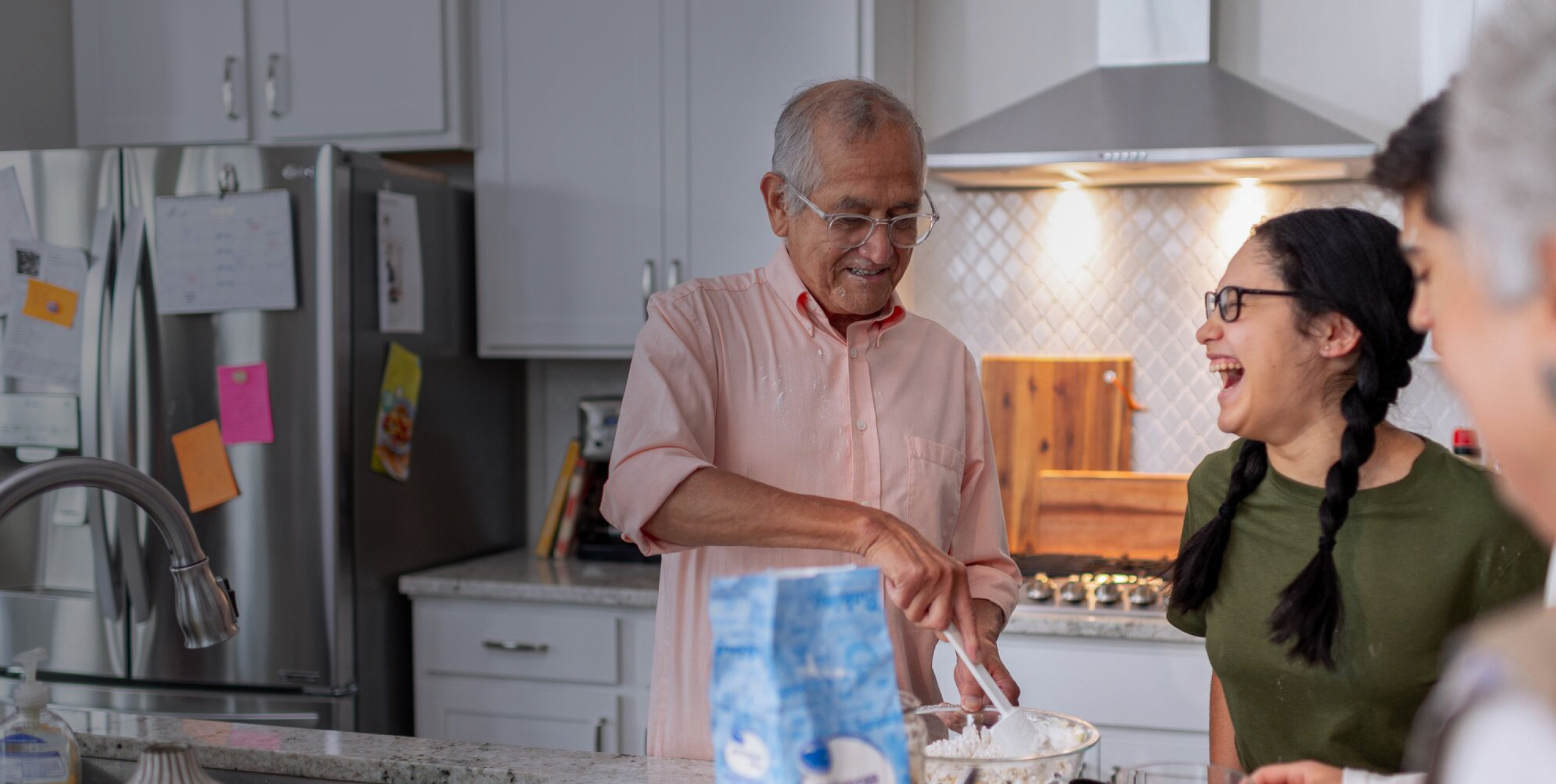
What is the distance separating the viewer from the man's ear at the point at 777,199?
161cm

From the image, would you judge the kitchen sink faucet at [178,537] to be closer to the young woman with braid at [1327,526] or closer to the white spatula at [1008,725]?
the white spatula at [1008,725]

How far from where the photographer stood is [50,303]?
2758 millimetres

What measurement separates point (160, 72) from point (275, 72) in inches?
12.4

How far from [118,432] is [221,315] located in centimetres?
35

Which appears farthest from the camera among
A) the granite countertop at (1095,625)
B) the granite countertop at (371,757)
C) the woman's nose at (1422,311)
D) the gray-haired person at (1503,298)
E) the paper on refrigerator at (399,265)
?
the paper on refrigerator at (399,265)

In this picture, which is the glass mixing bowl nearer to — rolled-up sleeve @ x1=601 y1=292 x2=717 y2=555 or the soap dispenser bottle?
rolled-up sleeve @ x1=601 y1=292 x2=717 y2=555

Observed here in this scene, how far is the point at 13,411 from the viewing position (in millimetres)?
2803

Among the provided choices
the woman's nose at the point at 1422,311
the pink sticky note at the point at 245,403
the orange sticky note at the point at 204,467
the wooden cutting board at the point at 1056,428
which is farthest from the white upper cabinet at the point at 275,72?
the woman's nose at the point at 1422,311

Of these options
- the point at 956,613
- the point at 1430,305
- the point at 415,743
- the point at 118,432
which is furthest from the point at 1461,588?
the point at 118,432

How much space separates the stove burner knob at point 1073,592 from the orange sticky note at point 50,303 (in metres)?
2.14

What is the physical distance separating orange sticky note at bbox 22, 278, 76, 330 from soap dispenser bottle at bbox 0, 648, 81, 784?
1.78m

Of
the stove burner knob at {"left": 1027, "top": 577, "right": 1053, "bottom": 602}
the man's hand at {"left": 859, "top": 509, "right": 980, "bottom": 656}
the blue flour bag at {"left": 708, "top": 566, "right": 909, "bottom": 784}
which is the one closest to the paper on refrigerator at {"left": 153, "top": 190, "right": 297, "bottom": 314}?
the stove burner knob at {"left": 1027, "top": 577, "right": 1053, "bottom": 602}

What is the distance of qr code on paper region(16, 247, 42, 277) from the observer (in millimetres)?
2754

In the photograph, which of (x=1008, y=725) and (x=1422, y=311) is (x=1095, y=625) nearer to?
(x=1008, y=725)
